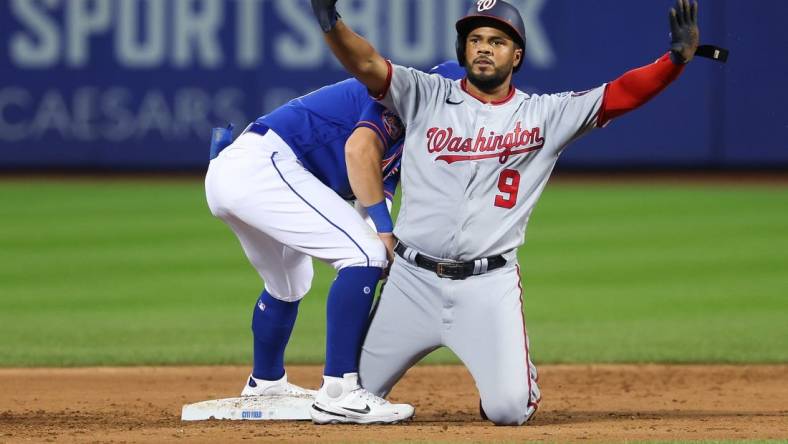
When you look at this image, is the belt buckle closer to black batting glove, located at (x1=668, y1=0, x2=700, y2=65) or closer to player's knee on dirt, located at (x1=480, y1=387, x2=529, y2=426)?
player's knee on dirt, located at (x1=480, y1=387, x2=529, y2=426)

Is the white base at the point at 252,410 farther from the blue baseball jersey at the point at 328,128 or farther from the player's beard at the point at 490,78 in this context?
the player's beard at the point at 490,78

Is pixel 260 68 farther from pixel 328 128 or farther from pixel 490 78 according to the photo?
pixel 490 78

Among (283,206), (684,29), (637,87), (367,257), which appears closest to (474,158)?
(367,257)

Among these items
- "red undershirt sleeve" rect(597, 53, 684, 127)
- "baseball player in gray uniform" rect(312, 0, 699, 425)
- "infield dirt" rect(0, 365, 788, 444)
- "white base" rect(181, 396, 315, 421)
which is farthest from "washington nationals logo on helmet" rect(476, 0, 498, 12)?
"white base" rect(181, 396, 315, 421)

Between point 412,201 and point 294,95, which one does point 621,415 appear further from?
point 294,95

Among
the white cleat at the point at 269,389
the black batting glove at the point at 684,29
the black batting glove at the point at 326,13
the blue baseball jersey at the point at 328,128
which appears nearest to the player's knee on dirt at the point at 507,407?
the white cleat at the point at 269,389
